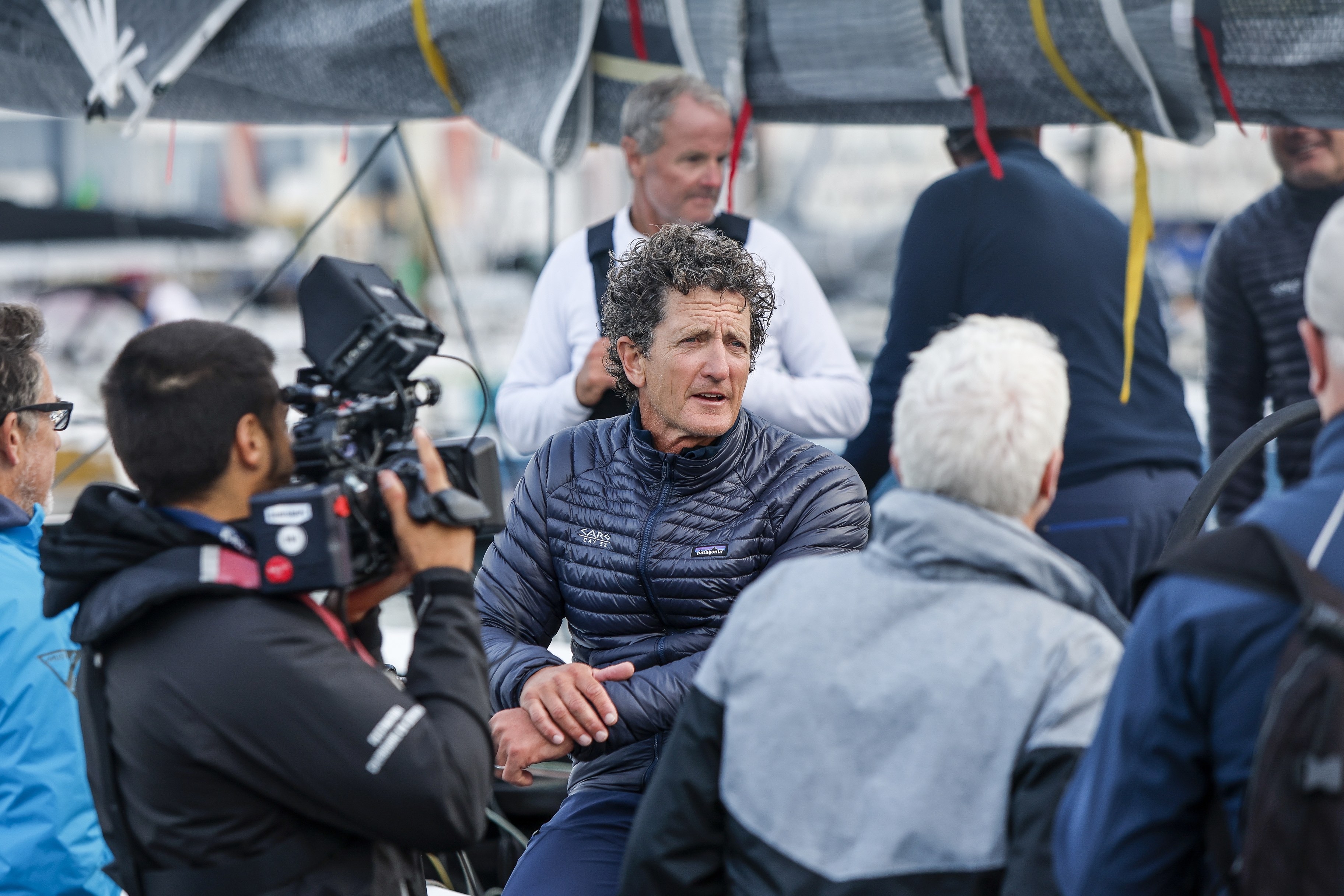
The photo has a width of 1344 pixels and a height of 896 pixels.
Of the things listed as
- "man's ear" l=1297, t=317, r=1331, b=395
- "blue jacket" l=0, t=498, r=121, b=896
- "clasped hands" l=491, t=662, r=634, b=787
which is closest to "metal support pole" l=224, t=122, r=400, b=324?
"blue jacket" l=0, t=498, r=121, b=896

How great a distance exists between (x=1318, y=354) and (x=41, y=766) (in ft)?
6.12

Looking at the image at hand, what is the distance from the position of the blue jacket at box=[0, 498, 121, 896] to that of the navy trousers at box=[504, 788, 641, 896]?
69 centimetres

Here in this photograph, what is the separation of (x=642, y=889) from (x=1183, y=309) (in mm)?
20054

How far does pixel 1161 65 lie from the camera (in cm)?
252

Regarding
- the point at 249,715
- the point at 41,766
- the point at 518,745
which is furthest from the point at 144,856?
the point at 518,745

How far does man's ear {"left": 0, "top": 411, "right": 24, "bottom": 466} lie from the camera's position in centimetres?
226

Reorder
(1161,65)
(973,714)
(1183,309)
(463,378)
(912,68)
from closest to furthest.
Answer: (973,714)
(1161,65)
(912,68)
(463,378)
(1183,309)

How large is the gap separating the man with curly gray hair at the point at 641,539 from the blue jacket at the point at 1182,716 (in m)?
1.03

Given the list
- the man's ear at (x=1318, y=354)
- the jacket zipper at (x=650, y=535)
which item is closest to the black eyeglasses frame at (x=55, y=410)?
the jacket zipper at (x=650, y=535)

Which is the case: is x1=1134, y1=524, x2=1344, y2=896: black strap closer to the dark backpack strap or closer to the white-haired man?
the white-haired man

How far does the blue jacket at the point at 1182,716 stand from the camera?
123 cm

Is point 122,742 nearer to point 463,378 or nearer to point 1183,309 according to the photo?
point 463,378

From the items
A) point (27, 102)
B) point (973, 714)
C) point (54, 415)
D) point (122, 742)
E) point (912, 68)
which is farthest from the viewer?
point (27, 102)

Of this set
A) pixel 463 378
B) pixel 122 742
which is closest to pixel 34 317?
pixel 122 742
